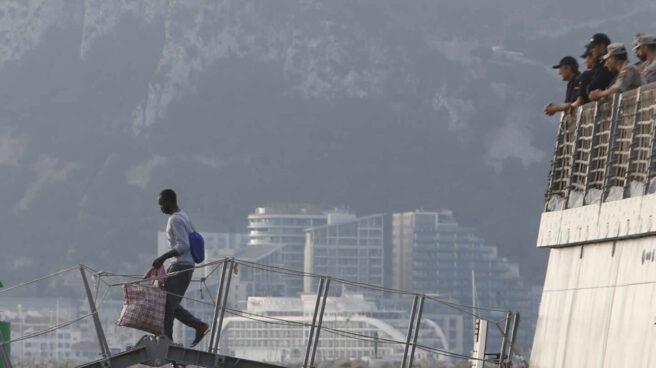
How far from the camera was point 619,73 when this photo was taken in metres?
12.9

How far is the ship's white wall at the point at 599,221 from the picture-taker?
11.1 meters

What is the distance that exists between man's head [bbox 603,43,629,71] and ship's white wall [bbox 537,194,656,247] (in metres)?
1.06

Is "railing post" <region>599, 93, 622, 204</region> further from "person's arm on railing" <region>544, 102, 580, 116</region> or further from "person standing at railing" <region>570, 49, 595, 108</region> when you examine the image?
"person's arm on railing" <region>544, 102, 580, 116</region>

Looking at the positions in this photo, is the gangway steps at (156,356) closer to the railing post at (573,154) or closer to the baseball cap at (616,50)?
the railing post at (573,154)

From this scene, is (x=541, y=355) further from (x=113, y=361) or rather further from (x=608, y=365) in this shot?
(x=113, y=361)

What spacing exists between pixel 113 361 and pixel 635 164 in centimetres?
446

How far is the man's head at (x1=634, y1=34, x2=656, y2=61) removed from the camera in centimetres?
1249

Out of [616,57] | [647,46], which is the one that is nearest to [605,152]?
[616,57]

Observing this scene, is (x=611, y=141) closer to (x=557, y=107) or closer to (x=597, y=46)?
(x=557, y=107)

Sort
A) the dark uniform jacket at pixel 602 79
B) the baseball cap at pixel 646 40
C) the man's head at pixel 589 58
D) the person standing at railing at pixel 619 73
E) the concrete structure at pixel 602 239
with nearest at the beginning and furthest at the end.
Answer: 1. the concrete structure at pixel 602 239
2. the person standing at railing at pixel 619 73
3. the baseball cap at pixel 646 40
4. the dark uniform jacket at pixel 602 79
5. the man's head at pixel 589 58

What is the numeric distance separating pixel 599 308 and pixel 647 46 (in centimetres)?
195

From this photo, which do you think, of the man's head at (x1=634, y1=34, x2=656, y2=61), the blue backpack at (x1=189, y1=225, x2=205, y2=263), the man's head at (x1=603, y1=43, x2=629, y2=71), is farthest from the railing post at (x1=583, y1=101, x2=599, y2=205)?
the blue backpack at (x1=189, y1=225, x2=205, y2=263)

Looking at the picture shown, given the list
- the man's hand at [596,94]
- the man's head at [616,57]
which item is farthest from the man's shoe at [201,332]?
the man's head at [616,57]

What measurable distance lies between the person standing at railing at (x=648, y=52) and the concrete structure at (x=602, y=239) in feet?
0.91
